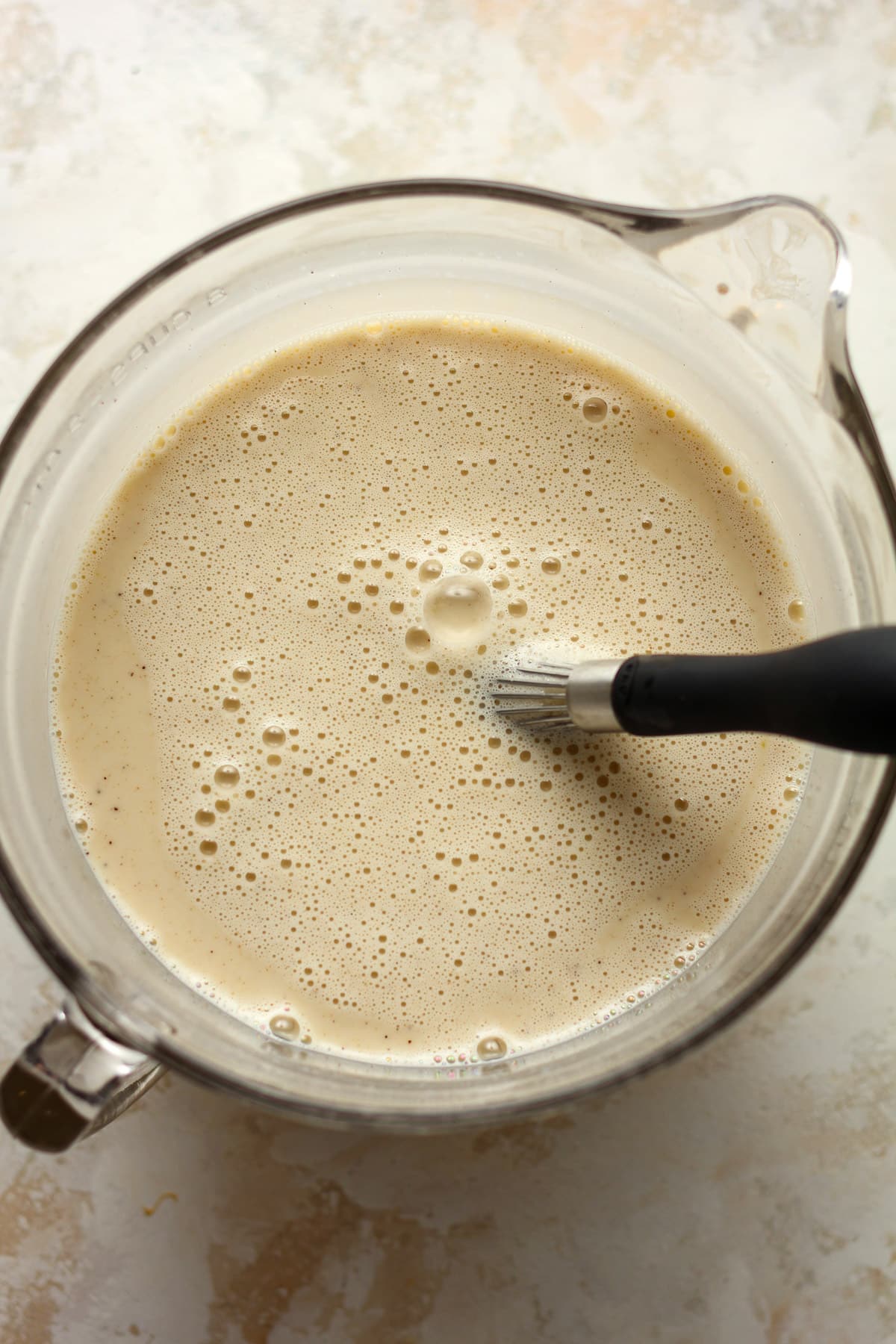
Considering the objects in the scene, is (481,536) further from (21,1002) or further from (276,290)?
(21,1002)

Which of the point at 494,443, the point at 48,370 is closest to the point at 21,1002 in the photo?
the point at 48,370

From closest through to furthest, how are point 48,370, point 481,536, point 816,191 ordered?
point 48,370 → point 481,536 → point 816,191

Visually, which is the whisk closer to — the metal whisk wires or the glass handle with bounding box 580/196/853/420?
the metal whisk wires

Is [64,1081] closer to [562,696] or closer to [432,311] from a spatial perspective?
[562,696]

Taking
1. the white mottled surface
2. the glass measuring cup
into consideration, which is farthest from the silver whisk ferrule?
the white mottled surface

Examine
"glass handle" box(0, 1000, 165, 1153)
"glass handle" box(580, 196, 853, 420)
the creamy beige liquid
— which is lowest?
"glass handle" box(0, 1000, 165, 1153)

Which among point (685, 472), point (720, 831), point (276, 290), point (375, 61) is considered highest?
point (375, 61)

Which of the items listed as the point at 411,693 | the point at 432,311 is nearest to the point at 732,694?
the point at 411,693
